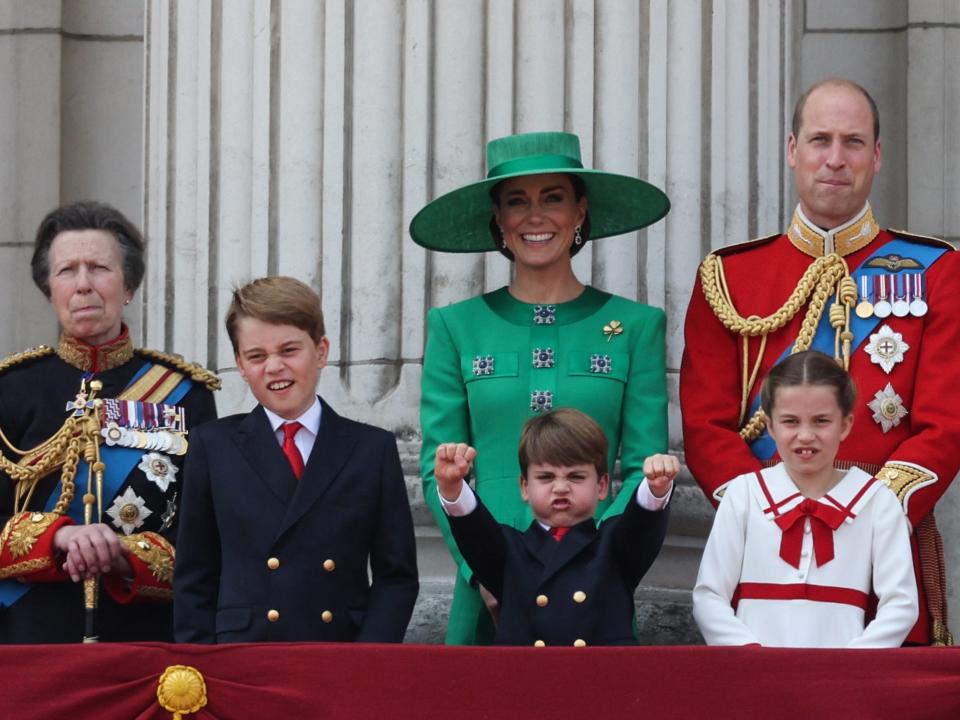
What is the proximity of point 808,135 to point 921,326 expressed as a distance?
506 mm

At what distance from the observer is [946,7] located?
23.6 feet

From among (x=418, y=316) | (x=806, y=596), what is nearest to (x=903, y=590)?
(x=806, y=596)

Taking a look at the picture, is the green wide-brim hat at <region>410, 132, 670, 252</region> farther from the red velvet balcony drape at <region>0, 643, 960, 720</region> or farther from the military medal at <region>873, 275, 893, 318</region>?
the red velvet balcony drape at <region>0, 643, 960, 720</region>

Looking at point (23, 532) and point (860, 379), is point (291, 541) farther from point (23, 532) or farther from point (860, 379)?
point (860, 379)

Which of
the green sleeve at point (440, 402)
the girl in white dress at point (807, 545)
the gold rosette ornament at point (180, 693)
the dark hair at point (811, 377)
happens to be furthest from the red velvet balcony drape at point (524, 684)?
the green sleeve at point (440, 402)

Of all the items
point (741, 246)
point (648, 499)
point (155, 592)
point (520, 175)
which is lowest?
point (155, 592)

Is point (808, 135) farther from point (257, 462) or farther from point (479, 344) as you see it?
point (257, 462)

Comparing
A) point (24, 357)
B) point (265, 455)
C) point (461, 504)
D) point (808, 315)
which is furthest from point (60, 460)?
point (808, 315)

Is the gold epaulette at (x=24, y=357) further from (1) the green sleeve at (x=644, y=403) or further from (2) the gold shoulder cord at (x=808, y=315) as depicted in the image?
(2) the gold shoulder cord at (x=808, y=315)

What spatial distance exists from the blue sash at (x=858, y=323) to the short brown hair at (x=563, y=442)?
438 mm

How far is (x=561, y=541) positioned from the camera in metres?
4.77

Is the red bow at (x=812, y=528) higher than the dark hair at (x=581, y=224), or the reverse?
the dark hair at (x=581, y=224)

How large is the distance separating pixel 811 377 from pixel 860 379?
0.41 meters

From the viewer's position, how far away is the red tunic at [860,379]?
195 inches
